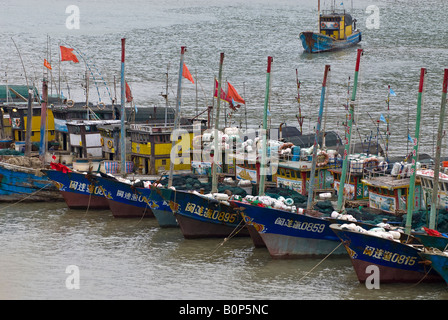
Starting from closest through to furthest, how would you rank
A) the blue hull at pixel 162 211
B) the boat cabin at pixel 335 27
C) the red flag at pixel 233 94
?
1. the blue hull at pixel 162 211
2. the red flag at pixel 233 94
3. the boat cabin at pixel 335 27

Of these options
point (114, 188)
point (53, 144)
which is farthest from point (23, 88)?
point (114, 188)

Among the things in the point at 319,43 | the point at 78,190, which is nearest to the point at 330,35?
the point at 319,43

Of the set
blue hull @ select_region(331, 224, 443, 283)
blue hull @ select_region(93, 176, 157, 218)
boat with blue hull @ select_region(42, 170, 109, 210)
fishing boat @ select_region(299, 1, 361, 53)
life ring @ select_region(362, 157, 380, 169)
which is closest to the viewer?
blue hull @ select_region(331, 224, 443, 283)

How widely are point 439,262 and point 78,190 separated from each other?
2092cm

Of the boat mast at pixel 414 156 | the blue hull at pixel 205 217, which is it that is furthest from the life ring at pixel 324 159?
the boat mast at pixel 414 156

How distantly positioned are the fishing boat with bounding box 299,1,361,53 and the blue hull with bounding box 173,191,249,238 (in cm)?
8059

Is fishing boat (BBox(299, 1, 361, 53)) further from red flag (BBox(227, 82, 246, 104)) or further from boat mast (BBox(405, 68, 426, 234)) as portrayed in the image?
boat mast (BBox(405, 68, 426, 234))

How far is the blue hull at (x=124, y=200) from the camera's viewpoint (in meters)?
46.9

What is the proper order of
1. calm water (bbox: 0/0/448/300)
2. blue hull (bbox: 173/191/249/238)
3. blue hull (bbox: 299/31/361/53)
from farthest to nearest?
blue hull (bbox: 299/31/361/53)
blue hull (bbox: 173/191/249/238)
calm water (bbox: 0/0/448/300)

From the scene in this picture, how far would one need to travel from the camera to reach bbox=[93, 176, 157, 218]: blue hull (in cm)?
4691

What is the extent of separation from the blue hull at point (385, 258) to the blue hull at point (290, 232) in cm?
310

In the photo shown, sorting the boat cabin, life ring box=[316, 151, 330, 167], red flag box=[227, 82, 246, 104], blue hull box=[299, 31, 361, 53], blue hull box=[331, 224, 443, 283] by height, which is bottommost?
blue hull box=[331, 224, 443, 283]

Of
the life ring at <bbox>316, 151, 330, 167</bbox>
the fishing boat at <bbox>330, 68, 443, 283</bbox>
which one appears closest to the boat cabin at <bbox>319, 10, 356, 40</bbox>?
the life ring at <bbox>316, 151, 330, 167</bbox>

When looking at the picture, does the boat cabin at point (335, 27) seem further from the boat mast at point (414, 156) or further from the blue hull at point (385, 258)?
the blue hull at point (385, 258)
